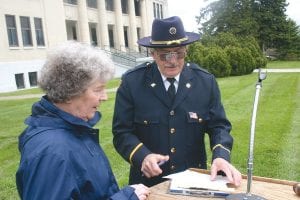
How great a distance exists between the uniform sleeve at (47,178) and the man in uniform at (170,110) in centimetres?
124

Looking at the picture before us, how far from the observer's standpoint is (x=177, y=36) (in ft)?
10.4

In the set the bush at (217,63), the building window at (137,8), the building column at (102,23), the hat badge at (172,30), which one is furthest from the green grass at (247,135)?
the building window at (137,8)

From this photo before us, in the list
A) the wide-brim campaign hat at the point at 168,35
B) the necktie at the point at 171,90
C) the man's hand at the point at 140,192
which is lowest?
the man's hand at the point at 140,192

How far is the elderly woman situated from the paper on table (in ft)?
1.17

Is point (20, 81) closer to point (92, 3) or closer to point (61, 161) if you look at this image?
point (92, 3)

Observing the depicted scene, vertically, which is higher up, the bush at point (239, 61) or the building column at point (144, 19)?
the building column at point (144, 19)

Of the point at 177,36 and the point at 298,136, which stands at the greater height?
the point at 177,36

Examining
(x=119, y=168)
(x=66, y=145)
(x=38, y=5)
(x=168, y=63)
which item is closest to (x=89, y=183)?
(x=66, y=145)

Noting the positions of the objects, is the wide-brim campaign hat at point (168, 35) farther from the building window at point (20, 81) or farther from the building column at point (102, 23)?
the building column at point (102, 23)

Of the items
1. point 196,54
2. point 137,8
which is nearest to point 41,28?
point 196,54

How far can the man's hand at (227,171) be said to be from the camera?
263cm

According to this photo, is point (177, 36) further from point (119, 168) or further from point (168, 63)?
point (119, 168)

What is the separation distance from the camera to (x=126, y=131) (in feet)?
10.5

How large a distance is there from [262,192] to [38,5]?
86.6 feet
